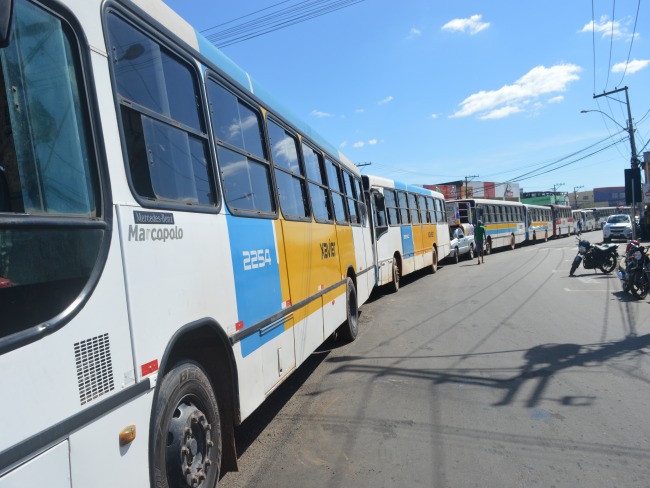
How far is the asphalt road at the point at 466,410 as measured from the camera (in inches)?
146

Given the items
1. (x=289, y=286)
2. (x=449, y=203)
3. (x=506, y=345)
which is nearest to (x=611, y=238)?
(x=449, y=203)

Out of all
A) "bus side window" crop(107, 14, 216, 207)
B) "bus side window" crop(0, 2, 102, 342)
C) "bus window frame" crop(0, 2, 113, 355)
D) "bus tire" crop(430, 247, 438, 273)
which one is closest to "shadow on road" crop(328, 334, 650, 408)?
"bus side window" crop(107, 14, 216, 207)

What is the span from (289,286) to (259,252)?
2.52 feet

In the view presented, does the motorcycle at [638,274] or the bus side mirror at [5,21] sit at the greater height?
the bus side mirror at [5,21]

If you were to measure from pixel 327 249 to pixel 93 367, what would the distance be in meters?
4.67

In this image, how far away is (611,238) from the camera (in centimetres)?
3559

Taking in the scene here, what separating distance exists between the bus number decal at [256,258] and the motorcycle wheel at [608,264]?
47.7ft

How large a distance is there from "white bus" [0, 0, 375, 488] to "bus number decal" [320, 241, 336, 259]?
6.42 feet

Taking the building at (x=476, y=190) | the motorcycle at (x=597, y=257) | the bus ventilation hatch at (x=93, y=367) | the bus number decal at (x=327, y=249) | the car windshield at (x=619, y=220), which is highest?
the building at (x=476, y=190)

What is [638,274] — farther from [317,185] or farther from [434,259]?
[434,259]

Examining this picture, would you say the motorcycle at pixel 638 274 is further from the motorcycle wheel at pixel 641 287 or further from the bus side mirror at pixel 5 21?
the bus side mirror at pixel 5 21

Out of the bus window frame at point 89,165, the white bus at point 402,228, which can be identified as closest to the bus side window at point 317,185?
the bus window frame at point 89,165

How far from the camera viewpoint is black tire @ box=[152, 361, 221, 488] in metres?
2.58

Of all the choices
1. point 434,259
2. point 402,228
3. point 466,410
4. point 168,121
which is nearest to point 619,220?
point 434,259
